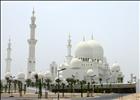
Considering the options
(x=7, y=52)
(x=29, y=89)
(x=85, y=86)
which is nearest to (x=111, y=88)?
(x=85, y=86)

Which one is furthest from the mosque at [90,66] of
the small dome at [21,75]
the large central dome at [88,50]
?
the small dome at [21,75]

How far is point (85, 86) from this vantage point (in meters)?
76.9

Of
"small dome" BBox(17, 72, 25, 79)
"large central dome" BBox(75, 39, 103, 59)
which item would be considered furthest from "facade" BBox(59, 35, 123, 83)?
"small dome" BBox(17, 72, 25, 79)

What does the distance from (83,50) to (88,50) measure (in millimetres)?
1266

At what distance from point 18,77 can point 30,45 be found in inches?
296

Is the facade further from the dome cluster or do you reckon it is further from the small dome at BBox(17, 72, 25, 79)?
the small dome at BBox(17, 72, 25, 79)

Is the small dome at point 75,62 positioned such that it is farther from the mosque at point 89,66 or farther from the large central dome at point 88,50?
the large central dome at point 88,50

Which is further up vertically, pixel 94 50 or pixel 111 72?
pixel 94 50

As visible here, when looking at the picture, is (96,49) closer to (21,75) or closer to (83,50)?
(83,50)

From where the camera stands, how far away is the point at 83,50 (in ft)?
292

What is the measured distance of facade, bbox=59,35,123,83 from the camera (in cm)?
8631

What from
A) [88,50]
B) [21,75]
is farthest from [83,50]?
[21,75]

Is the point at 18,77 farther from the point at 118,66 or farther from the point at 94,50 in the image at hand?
the point at 118,66

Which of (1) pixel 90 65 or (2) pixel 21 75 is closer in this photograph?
(2) pixel 21 75
